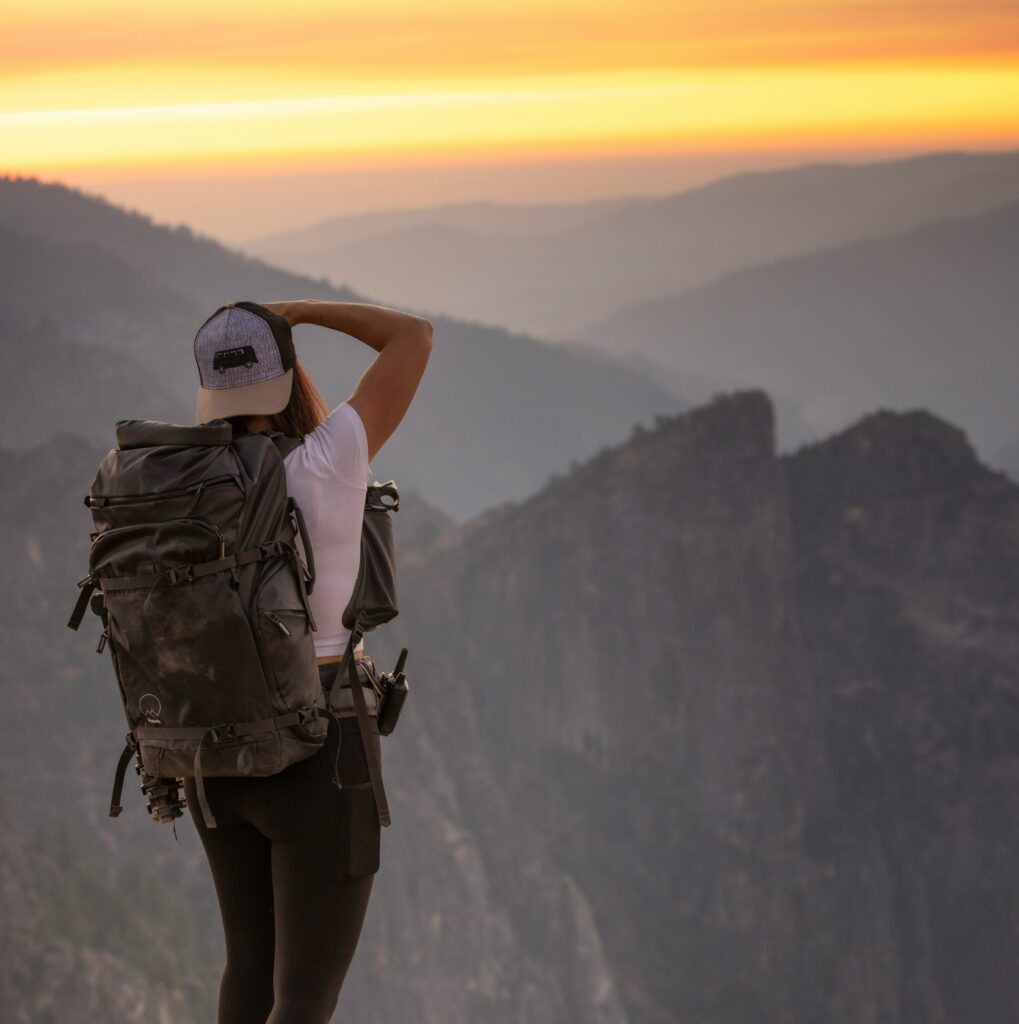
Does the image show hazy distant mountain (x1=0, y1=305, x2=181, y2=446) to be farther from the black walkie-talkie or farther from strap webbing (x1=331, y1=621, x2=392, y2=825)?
strap webbing (x1=331, y1=621, x2=392, y2=825)

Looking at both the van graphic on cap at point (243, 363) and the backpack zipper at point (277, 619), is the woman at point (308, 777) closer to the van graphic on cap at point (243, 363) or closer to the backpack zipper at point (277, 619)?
the van graphic on cap at point (243, 363)

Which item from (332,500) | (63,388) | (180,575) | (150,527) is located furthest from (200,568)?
(63,388)

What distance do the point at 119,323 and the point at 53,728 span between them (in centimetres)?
11102

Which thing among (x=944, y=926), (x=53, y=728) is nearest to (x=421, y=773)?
(x=53, y=728)

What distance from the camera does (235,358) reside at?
15.8 feet

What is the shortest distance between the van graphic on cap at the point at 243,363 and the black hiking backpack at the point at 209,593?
0.16 m

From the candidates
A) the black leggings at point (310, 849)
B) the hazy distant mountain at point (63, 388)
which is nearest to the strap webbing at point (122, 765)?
the black leggings at point (310, 849)

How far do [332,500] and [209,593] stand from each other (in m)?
0.50

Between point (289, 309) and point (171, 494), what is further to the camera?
point (289, 309)

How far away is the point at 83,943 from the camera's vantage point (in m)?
72.3

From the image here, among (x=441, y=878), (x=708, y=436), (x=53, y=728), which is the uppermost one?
(x=708, y=436)

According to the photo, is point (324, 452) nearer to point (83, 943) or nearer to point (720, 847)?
point (83, 943)

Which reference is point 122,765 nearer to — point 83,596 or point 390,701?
point 83,596

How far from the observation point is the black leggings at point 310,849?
4797 mm
